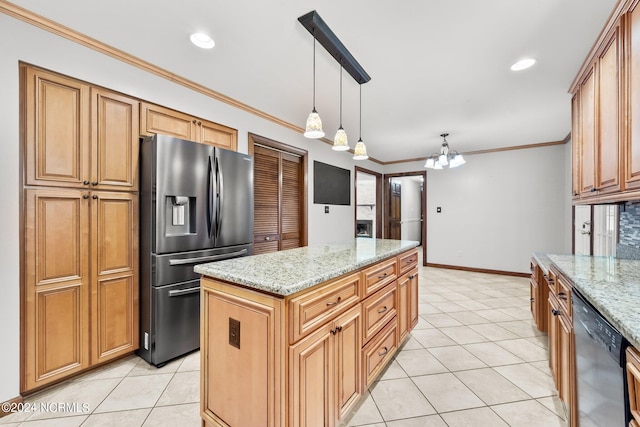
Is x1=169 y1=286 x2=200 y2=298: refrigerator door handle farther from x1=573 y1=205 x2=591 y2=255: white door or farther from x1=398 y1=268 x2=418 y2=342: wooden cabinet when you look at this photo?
x1=573 y1=205 x2=591 y2=255: white door

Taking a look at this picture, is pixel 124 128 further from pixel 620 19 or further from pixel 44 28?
pixel 620 19

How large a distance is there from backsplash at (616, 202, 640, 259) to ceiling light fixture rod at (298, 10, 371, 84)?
2383mm

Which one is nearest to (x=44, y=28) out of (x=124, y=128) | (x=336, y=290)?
(x=124, y=128)

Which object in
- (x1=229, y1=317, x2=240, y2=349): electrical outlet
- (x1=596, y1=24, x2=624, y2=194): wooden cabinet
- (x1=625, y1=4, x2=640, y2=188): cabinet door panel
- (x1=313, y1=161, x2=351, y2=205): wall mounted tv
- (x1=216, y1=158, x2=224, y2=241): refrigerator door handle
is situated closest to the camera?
(x1=229, y1=317, x2=240, y2=349): electrical outlet

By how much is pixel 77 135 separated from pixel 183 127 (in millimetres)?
799

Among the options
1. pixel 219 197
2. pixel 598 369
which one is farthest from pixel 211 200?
pixel 598 369

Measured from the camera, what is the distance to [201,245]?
2236mm

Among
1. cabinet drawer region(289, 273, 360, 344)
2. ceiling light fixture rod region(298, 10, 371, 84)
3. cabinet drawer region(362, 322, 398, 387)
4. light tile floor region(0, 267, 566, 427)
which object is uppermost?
ceiling light fixture rod region(298, 10, 371, 84)

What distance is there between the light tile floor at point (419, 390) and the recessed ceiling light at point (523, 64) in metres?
2.42

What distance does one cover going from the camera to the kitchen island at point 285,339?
108 cm

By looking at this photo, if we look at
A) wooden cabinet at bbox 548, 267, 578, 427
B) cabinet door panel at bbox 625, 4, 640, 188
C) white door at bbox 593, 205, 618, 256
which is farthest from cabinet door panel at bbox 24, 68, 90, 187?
white door at bbox 593, 205, 618, 256

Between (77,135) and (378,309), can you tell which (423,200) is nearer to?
(378,309)

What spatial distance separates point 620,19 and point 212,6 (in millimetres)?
2315

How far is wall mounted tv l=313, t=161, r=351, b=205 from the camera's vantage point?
4.22m
